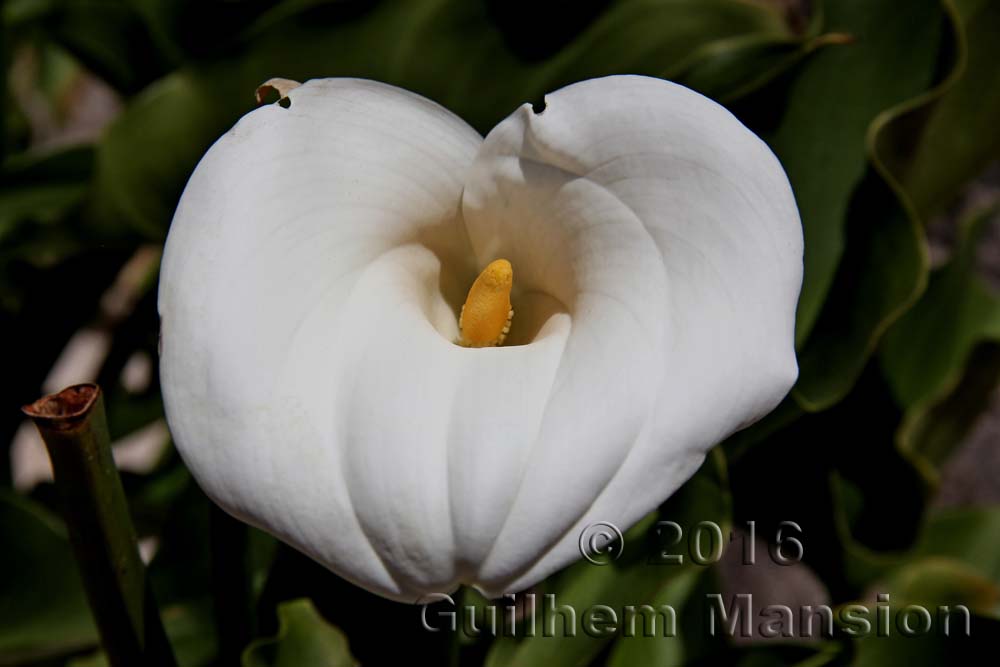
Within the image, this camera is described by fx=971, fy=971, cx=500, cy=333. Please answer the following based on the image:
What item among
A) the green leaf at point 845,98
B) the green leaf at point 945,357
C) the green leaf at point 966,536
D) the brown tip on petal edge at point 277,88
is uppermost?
the brown tip on petal edge at point 277,88

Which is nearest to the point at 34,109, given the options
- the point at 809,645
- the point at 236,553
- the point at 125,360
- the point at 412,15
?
the point at 125,360

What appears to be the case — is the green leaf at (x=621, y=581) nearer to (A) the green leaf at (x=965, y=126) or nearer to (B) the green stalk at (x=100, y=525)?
(B) the green stalk at (x=100, y=525)

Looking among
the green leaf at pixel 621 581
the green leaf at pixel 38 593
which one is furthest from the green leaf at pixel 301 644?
the green leaf at pixel 38 593

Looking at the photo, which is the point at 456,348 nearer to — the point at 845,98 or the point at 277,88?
the point at 277,88

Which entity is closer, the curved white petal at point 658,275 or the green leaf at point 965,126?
the curved white petal at point 658,275

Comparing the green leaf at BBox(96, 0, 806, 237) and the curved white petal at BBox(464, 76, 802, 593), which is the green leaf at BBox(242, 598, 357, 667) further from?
the green leaf at BBox(96, 0, 806, 237)

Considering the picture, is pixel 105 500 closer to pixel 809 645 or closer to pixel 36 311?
pixel 809 645
